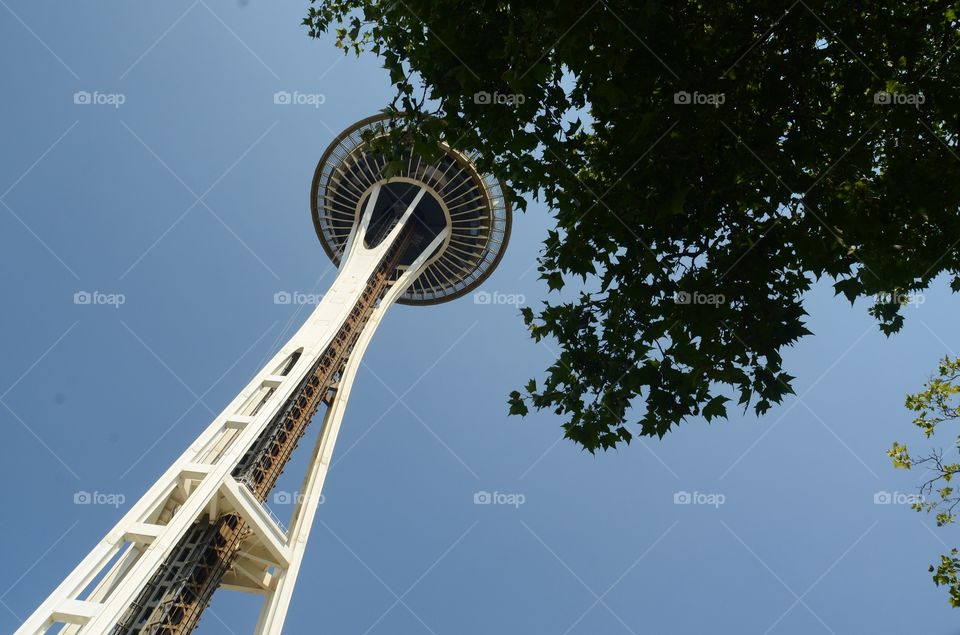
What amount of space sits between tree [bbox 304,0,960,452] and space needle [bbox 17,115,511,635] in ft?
4.87

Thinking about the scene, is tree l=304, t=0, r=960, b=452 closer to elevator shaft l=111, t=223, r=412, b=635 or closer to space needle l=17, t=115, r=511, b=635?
space needle l=17, t=115, r=511, b=635

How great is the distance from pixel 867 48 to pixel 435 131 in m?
4.82

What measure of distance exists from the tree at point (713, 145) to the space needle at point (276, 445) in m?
1.48

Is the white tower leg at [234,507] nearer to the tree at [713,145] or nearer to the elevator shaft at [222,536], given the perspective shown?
the elevator shaft at [222,536]

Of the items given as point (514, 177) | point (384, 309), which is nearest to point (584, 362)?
point (514, 177)

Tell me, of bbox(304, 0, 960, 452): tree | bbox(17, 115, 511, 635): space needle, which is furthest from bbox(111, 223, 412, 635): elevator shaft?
bbox(304, 0, 960, 452): tree

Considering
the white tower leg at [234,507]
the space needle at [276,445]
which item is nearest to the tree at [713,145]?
the space needle at [276,445]

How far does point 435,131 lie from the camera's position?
7.36m

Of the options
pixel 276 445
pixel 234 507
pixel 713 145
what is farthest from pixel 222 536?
pixel 713 145

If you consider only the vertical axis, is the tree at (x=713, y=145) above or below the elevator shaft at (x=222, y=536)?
above

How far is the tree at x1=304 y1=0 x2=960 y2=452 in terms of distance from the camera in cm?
647

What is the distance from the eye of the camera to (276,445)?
1920 centimetres

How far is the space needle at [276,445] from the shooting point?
12.1 metres

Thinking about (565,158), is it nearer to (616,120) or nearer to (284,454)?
→ (616,120)
